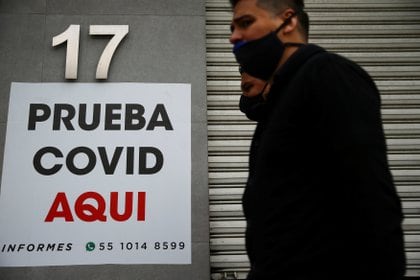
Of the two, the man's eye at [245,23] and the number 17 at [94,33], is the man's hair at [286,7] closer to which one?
the man's eye at [245,23]

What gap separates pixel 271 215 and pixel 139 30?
395 centimetres

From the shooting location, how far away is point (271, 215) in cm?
128

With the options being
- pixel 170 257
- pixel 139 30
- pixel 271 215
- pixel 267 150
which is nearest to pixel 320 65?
pixel 267 150

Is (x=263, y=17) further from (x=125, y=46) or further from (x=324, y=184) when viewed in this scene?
(x=125, y=46)

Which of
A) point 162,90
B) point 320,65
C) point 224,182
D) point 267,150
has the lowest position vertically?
point 267,150

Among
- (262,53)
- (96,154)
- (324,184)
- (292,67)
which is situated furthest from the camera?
(96,154)

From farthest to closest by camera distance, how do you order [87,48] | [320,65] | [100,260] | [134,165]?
[87,48] → [134,165] → [100,260] → [320,65]

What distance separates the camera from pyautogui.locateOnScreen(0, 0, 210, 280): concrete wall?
4.45m

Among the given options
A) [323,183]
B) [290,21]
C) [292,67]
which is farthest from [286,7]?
[323,183]

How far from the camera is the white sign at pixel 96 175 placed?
13.1ft

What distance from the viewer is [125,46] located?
15.3ft

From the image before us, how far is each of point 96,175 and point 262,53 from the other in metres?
3.02

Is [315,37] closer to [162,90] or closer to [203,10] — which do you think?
[203,10]

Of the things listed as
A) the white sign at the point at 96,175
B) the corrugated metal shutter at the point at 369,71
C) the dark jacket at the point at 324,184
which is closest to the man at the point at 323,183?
the dark jacket at the point at 324,184
